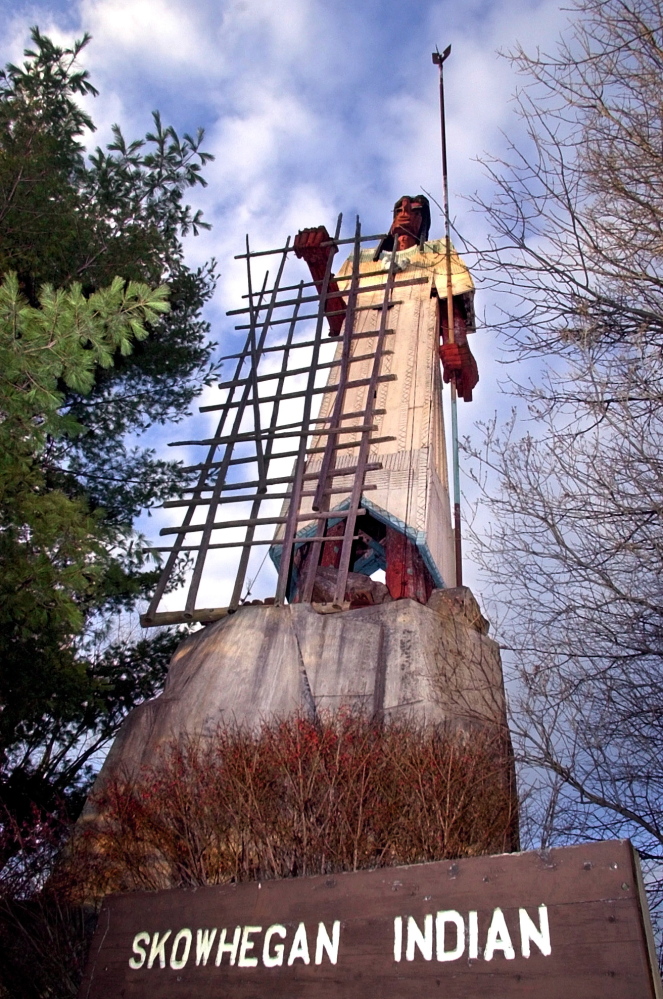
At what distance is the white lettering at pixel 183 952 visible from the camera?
3.05m

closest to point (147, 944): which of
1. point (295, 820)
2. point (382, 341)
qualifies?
point (295, 820)

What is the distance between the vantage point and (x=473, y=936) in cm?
262

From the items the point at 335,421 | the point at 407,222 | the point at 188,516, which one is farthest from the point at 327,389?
the point at 407,222

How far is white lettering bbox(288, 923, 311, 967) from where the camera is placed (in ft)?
9.29

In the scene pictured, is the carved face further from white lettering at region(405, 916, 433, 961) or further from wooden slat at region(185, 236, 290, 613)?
white lettering at region(405, 916, 433, 961)

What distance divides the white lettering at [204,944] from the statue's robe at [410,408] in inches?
193

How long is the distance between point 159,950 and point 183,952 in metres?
0.11

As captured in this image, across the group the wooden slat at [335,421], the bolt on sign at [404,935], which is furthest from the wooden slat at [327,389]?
the bolt on sign at [404,935]

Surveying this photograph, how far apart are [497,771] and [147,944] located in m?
3.01

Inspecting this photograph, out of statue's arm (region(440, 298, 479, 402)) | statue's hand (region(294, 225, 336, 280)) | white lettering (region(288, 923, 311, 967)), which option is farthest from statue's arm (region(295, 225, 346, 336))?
white lettering (region(288, 923, 311, 967))

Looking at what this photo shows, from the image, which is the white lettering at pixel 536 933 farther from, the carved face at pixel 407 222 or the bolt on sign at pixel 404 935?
the carved face at pixel 407 222

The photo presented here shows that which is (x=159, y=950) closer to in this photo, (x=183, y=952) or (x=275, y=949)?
(x=183, y=952)

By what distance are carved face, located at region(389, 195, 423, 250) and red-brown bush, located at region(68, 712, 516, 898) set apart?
A: 6.87 m

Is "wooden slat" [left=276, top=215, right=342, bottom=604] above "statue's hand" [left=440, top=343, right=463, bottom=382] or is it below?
below
